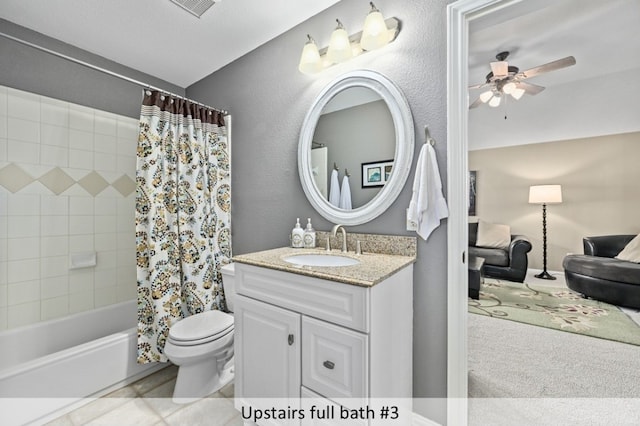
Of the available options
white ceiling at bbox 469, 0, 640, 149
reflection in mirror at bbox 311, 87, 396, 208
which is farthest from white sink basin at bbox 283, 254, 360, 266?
white ceiling at bbox 469, 0, 640, 149

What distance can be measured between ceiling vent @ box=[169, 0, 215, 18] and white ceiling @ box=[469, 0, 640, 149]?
1539 mm

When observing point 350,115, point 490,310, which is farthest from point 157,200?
point 490,310

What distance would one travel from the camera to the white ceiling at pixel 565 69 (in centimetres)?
234

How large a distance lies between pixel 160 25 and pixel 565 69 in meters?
4.49

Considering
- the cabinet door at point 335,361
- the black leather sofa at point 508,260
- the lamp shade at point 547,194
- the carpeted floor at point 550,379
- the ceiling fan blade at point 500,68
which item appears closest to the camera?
the cabinet door at point 335,361

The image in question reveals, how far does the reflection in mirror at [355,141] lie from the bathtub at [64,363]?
1.65m

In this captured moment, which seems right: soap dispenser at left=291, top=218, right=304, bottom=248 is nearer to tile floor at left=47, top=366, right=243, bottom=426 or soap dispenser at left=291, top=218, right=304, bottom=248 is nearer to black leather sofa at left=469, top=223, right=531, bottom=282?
tile floor at left=47, top=366, right=243, bottom=426

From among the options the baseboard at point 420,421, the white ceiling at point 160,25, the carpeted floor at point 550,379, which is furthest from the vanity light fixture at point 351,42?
the carpeted floor at point 550,379

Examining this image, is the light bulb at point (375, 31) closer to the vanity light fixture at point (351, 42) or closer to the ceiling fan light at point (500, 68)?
the vanity light fixture at point (351, 42)

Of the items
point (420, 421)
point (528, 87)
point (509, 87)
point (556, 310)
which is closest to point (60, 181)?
point (420, 421)

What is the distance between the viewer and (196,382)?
1675 millimetres

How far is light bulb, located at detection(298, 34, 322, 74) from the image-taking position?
1663 millimetres

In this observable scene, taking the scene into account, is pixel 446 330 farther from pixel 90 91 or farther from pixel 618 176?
pixel 618 176

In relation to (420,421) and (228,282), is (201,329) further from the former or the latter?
(420,421)
